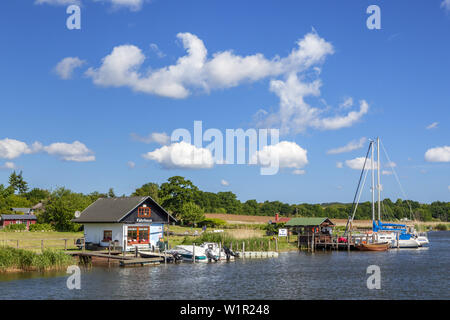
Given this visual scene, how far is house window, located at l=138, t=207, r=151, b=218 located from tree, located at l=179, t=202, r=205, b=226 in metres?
49.8

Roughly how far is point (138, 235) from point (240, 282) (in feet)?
65.9

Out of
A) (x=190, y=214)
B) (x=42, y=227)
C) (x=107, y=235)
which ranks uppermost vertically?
(x=190, y=214)

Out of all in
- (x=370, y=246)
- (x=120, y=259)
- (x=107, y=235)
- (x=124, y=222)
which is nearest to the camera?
(x=120, y=259)

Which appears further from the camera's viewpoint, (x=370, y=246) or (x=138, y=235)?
(x=370, y=246)

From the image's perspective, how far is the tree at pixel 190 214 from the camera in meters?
105

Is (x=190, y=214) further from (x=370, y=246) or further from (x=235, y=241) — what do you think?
(x=235, y=241)

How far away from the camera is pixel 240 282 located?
37.4 metres

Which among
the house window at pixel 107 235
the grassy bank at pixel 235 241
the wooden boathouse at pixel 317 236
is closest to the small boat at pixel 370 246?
the wooden boathouse at pixel 317 236

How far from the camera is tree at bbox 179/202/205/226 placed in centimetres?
10494

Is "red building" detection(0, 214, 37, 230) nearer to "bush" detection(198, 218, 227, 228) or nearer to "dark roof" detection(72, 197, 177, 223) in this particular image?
"bush" detection(198, 218, 227, 228)

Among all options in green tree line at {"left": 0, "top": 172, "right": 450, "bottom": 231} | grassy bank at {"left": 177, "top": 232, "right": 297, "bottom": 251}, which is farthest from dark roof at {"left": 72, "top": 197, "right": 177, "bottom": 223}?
green tree line at {"left": 0, "top": 172, "right": 450, "bottom": 231}

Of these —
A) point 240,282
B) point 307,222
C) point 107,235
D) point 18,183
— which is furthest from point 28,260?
point 18,183
